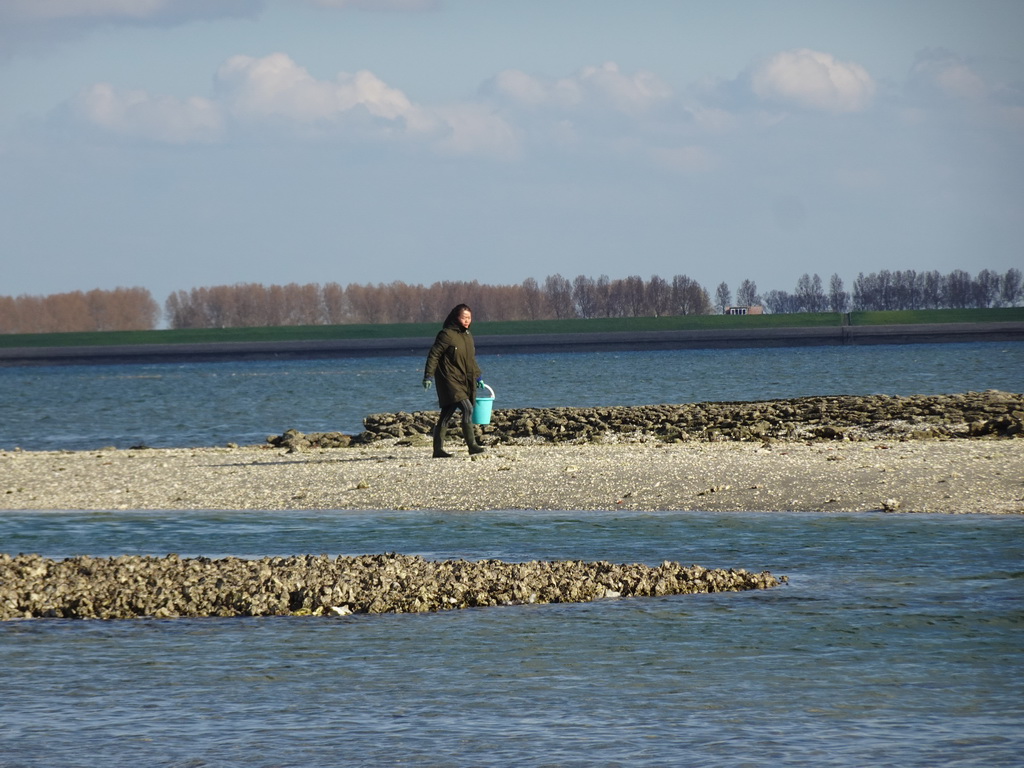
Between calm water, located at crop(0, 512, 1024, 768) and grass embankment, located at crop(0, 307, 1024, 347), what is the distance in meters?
144

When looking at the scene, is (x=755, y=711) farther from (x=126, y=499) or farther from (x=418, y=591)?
(x=126, y=499)

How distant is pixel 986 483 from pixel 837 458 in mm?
2605

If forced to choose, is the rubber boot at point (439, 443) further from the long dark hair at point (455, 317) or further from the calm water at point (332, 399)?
the calm water at point (332, 399)

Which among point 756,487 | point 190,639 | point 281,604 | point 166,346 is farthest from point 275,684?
point 166,346

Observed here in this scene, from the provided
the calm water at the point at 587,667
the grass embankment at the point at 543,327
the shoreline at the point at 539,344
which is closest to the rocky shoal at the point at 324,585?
the calm water at the point at 587,667

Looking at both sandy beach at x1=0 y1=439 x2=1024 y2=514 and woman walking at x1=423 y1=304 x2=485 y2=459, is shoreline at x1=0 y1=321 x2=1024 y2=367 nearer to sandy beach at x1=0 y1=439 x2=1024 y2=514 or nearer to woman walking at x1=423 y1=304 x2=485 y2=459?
sandy beach at x1=0 y1=439 x2=1024 y2=514

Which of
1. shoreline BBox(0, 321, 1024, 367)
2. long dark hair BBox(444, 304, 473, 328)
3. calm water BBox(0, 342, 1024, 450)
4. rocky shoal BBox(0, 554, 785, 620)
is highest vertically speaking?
long dark hair BBox(444, 304, 473, 328)

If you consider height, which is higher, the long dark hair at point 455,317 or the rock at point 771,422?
the long dark hair at point 455,317

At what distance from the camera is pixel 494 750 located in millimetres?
5992

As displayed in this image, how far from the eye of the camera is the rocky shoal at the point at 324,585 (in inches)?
361

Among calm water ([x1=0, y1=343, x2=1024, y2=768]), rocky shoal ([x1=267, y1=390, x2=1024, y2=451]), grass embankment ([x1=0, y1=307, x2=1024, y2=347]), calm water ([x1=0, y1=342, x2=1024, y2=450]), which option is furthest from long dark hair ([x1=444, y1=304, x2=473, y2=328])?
grass embankment ([x1=0, y1=307, x2=1024, y2=347])

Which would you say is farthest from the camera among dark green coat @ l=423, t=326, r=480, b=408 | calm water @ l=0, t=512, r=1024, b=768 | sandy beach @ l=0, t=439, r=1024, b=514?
dark green coat @ l=423, t=326, r=480, b=408

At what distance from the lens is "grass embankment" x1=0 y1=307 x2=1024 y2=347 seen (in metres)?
154

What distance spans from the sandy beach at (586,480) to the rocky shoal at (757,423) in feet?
5.10
